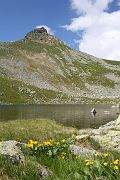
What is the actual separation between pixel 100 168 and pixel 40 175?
5.59 feet

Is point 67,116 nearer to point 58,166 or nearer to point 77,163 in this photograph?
point 77,163

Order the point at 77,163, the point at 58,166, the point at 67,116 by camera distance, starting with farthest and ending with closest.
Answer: the point at 67,116, the point at 77,163, the point at 58,166

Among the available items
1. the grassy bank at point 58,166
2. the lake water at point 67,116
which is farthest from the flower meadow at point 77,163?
the lake water at point 67,116

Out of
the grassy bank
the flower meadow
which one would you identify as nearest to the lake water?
the flower meadow

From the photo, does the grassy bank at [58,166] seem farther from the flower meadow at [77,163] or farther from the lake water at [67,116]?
the lake water at [67,116]

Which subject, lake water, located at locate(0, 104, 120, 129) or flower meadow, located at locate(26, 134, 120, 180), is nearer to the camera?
flower meadow, located at locate(26, 134, 120, 180)

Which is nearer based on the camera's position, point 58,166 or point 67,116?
point 58,166

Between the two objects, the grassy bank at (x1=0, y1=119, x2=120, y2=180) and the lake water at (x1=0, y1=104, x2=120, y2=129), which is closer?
the grassy bank at (x1=0, y1=119, x2=120, y2=180)

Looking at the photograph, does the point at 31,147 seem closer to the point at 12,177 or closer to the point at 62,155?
the point at 62,155

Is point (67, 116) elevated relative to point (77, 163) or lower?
lower

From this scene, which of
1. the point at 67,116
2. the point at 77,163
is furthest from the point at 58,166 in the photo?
the point at 67,116

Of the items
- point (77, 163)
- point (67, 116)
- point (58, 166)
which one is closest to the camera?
point (58, 166)

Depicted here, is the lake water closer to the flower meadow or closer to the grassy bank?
the flower meadow

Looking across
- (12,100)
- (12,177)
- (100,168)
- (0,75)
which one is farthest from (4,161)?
(0,75)
